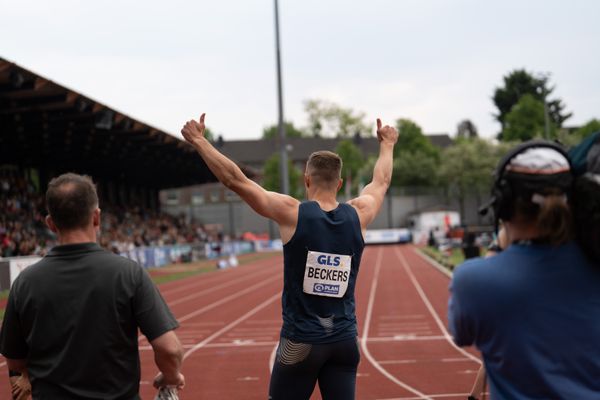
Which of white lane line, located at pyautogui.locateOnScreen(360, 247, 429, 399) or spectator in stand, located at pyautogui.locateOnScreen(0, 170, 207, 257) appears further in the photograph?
spectator in stand, located at pyautogui.locateOnScreen(0, 170, 207, 257)

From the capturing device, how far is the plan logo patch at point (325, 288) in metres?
3.74

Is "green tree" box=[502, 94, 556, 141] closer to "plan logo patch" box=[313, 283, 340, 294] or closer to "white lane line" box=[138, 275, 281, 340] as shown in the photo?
"white lane line" box=[138, 275, 281, 340]

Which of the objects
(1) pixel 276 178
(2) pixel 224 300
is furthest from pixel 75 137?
(1) pixel 276 178

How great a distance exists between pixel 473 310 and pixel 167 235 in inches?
1718

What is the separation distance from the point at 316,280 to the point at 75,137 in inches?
1146

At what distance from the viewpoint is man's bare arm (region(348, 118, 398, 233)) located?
408cm

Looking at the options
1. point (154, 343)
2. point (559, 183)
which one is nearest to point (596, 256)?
point (559, 183)

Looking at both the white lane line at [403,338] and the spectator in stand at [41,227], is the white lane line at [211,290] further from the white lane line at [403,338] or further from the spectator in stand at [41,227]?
the white lane line at [403,338]

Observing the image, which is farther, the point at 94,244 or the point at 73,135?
the point at 73,135

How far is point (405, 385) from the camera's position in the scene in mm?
8453

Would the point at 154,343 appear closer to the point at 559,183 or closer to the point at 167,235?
the point at 559,183

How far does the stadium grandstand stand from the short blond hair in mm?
15846

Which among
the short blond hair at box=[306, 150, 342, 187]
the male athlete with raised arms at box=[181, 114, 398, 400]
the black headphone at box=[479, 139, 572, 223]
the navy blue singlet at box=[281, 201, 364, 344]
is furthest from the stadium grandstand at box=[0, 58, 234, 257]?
the black headphone at box=[479, 139, 572, 223]

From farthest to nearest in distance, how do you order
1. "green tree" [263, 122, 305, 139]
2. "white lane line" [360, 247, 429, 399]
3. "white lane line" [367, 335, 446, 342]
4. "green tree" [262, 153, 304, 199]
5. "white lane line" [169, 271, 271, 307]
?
"green tree" [263, 122, 305, 139]
"green tree" [262, 153, 304, 199]
"white lane line" [169, 271, 271, 307]
"white lane line" [367, 335, 446, 342]
"white lane line" [360, 247, 429, 399]
